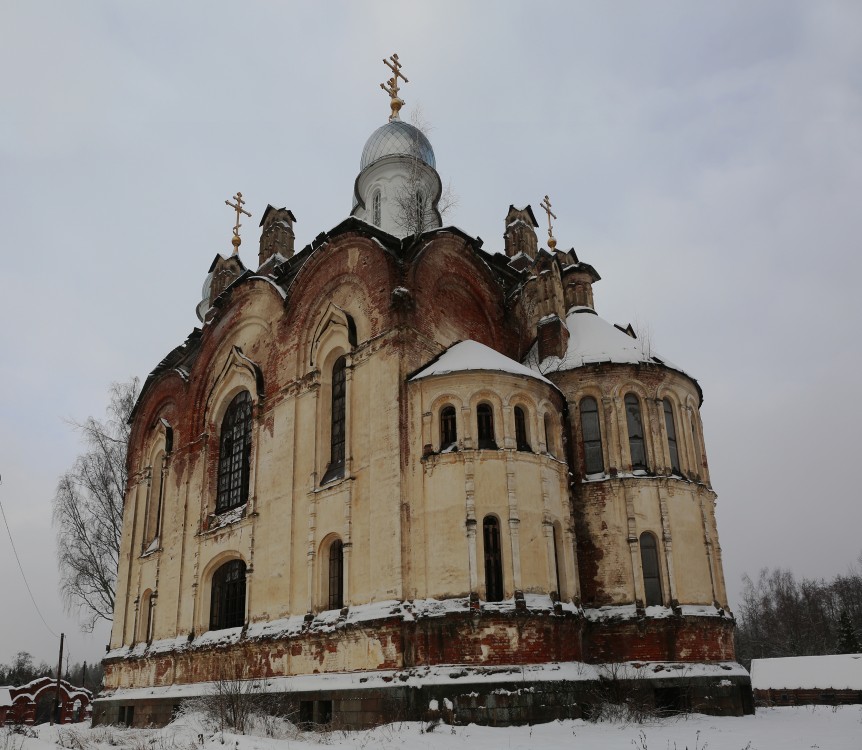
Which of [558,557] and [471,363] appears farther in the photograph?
[471,363]

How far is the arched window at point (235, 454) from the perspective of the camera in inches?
837

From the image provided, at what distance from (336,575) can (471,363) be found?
5426mm

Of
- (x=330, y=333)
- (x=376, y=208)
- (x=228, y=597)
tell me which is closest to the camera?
(x=330, y=333)

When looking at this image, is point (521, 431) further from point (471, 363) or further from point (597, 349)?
point (597, 349)

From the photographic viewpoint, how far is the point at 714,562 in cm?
1717

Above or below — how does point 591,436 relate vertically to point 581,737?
above

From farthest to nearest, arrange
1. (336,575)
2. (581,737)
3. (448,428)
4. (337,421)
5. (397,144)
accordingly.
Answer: (397,144) < (337,421) < (336,575) < (448,428) < (581,737)

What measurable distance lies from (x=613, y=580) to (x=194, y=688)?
10874 mm

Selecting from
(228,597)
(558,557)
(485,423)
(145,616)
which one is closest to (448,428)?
(485,423)

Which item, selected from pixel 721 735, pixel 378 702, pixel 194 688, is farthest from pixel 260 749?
pixel 194 688

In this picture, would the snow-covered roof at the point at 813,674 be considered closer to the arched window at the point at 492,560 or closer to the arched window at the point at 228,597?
the arched window at the point at 492,560

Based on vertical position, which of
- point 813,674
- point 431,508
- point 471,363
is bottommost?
point 813,674

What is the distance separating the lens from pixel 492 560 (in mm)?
14789

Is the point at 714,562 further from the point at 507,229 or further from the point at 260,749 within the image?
the point at 507,229
